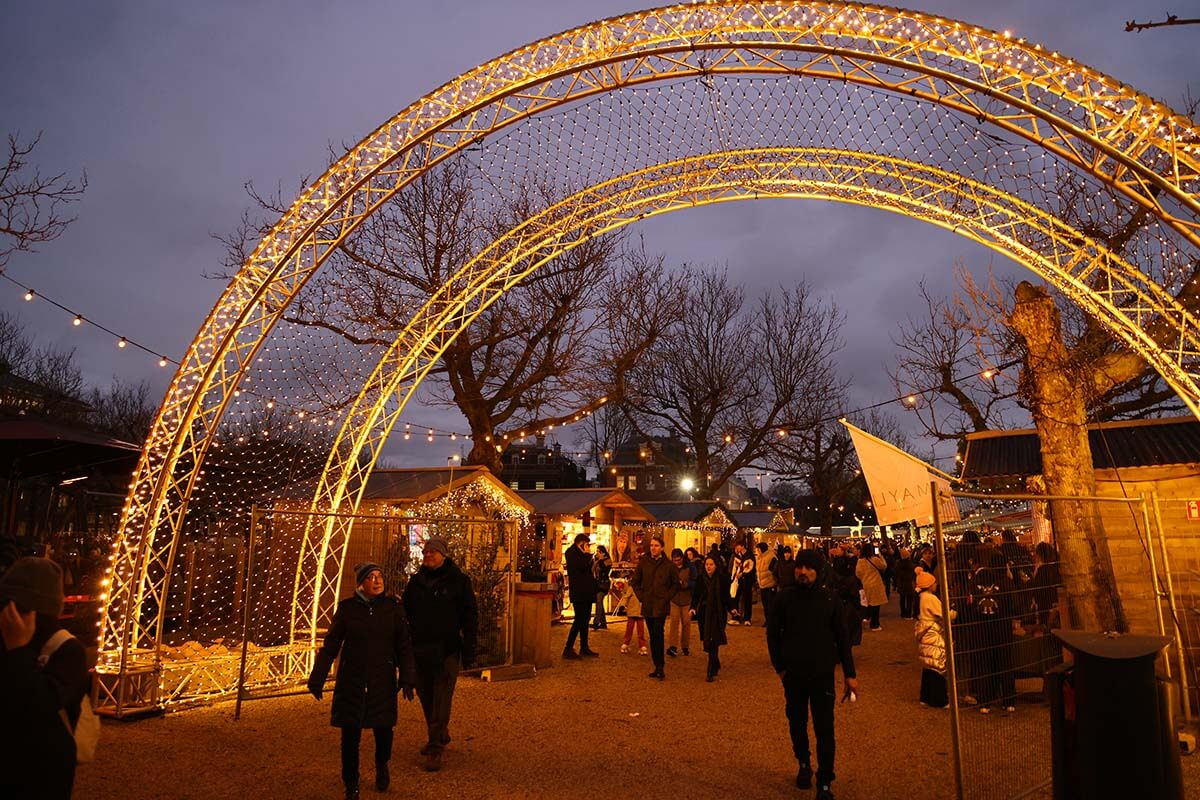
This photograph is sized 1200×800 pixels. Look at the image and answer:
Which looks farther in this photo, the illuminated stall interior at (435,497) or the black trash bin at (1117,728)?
the illuminated stall interior at (435,497)

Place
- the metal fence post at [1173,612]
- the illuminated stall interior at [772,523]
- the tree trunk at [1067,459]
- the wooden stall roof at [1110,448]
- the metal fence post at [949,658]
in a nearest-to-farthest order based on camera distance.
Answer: the metal fence post at [949,658] → the metal fence post at [1173,612] → the tree trunk at [1067,459] → the wooden stall roof at [1110,448] → the illuminated stall interior at [772,523]

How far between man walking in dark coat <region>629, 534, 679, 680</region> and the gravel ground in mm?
672

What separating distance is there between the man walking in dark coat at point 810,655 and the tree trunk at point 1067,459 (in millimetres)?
3656

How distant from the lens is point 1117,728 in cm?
474

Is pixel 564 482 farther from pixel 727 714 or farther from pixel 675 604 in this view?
pixel 727 714

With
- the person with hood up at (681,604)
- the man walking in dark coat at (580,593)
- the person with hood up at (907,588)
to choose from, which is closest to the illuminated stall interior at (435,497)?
the man walking in dark coat at (580,593)

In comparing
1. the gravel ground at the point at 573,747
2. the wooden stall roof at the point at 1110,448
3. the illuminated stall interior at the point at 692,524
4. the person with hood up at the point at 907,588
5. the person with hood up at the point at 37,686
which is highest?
the wooden stall roof at the point at 1110,448

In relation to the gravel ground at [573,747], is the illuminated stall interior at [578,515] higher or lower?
higher

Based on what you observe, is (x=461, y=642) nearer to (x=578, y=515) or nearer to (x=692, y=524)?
(x=578, y=515)

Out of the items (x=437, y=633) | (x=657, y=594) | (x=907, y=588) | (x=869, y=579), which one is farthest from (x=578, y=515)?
(x=437, y=633)

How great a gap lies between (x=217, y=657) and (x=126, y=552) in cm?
181

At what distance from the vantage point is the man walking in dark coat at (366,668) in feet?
17.8

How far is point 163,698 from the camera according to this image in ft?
27.7

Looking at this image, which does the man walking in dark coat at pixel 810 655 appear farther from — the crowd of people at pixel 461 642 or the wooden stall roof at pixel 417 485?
the wooden stall roof at pixel 417 485
